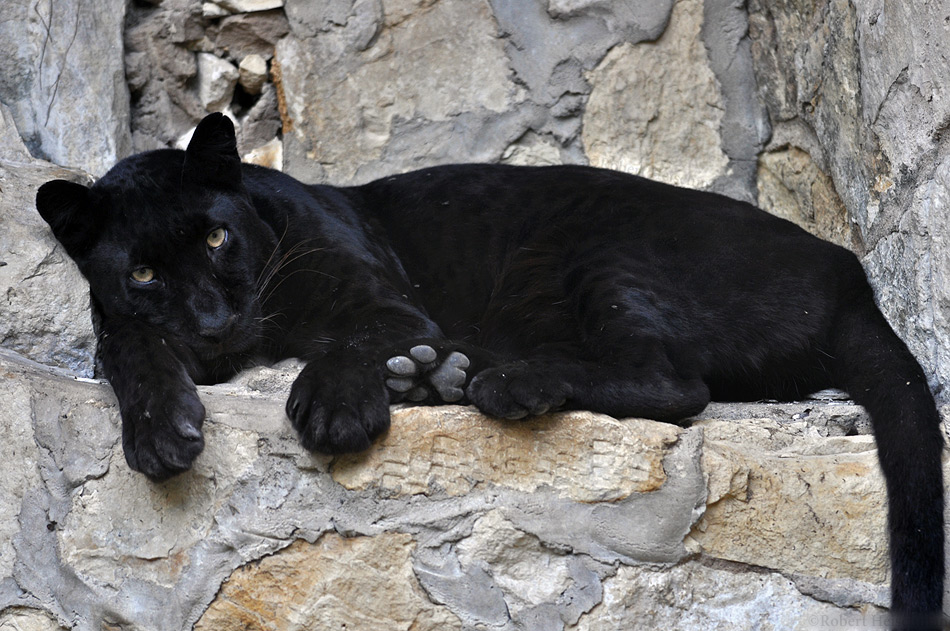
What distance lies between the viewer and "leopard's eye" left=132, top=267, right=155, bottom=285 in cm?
235

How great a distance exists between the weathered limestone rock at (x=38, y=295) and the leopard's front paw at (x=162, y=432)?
0.53m

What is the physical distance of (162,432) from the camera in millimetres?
1946

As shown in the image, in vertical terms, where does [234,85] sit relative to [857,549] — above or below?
above

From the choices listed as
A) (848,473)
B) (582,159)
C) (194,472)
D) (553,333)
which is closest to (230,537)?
(194,472)

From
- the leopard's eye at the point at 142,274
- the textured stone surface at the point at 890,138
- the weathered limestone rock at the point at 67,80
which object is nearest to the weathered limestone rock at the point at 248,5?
the weathered limestone rock at the point at 67,80

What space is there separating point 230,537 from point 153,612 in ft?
0.77

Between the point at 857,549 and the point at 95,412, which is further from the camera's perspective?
the point at 95,412

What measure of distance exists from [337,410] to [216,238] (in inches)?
29.8

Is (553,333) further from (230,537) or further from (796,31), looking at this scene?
(796,31)

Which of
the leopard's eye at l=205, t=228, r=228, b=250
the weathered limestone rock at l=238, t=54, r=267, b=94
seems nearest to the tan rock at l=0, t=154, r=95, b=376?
the leopard's eye at l=205, t=228, r=228, b=250

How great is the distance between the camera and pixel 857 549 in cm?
193

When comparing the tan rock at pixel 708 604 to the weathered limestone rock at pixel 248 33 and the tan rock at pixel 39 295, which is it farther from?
the weathered limestone rock at pixel 248 33

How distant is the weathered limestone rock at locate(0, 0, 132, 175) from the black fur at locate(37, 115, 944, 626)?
2.59 feet

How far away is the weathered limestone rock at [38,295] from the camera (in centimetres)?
240
